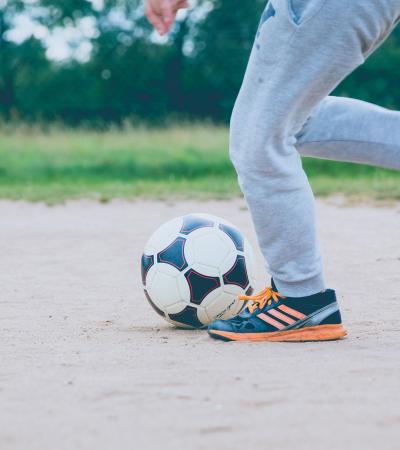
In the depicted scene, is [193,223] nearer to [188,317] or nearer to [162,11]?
[188,317]

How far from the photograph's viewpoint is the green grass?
10.6m

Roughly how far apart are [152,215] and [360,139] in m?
5.63

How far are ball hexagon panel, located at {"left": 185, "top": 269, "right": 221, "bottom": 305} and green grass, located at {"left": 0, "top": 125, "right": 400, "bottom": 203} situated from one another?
617 cm

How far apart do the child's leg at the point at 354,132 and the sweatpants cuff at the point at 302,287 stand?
1.54ft

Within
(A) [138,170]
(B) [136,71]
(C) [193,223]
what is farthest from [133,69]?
(C) [193,223]

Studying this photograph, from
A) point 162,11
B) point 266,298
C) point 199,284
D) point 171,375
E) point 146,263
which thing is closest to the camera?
point 171,375

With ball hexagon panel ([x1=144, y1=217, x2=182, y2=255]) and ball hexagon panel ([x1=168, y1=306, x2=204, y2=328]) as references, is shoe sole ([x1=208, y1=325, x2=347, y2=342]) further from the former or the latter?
ball hexagon panel ([x1=144, y1=217, x2=182, y2=255])

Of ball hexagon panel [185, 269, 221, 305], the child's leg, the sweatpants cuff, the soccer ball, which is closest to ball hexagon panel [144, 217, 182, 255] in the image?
the soccer ball

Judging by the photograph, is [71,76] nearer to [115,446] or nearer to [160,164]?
[160,164]

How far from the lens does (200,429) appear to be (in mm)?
2232

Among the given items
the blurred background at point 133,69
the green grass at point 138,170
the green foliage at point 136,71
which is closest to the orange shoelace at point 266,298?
the green grass at point 138,170

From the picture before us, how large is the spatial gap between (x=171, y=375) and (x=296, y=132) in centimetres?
94

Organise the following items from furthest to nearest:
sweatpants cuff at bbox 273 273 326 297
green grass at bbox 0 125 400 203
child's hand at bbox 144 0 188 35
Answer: green grass at bbox 0 125 400 203
sweatpants cuff at bbox 273 273 326 297
child's hand at bbox 144 0 188 35

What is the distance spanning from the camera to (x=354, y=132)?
3127 millimetres
